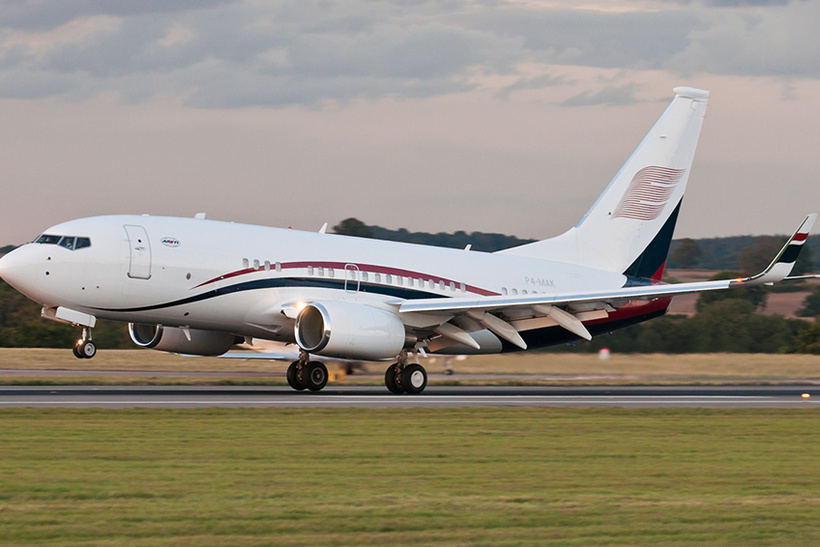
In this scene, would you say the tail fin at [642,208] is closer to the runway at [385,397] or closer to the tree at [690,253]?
the runway at [385,397]

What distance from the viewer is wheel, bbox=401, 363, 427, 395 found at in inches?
1128

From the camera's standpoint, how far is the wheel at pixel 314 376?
28.8m

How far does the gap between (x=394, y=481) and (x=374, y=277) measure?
667 inches

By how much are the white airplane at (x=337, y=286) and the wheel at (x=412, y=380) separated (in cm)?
3

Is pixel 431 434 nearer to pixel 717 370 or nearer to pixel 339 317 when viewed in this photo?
pixel 339 317

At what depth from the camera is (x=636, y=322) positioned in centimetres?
3438

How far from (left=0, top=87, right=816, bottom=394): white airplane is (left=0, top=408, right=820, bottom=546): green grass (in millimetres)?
5900

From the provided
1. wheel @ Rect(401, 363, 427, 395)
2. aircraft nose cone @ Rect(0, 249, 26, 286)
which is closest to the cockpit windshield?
aircraft nose cone @ Rect(0, 249, 26, 286)

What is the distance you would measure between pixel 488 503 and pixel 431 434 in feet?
22.4

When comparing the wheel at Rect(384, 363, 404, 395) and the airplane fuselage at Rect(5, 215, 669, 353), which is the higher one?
the airplane fuselage at Rect(5, 215, 669, 353)

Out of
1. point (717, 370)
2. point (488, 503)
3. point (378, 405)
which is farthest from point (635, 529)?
point (717, 370)

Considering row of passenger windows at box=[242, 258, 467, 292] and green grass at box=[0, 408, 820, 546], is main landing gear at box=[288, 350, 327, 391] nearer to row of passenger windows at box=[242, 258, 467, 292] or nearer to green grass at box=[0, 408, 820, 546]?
row of passenger windows at box=[242, 258, 467, 292]

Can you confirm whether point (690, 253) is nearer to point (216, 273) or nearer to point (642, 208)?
point (642, 208)

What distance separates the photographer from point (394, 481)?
1218 centimetres
